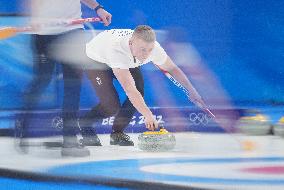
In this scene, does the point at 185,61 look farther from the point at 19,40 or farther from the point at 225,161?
the point at 19,40

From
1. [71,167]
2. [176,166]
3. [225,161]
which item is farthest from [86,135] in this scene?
[225,161]

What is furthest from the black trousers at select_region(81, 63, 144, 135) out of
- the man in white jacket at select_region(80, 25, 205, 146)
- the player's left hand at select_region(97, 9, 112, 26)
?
the player's left hand at select_region(97, 9, 112, 26)

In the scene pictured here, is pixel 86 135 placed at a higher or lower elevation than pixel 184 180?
higher

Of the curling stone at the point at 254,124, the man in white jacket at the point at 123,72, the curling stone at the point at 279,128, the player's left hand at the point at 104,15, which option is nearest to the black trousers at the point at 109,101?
the man in white jacket at the point at 123,72

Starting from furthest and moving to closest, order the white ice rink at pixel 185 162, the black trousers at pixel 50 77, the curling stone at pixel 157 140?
1. the curling stone at pixel 157 140
2. the black trousers at pixel 50 77
3. the white ice rink at pixel 185 162

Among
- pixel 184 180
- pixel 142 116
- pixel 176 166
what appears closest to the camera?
pixel 184 180

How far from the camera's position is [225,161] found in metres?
1.54

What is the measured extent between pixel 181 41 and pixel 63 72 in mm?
308

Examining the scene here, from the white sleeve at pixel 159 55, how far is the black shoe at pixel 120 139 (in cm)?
21

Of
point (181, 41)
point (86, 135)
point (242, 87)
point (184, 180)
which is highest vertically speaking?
point (181, 41)

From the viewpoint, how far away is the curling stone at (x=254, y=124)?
1557 mm

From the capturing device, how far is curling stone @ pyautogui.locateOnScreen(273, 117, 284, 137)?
5.49 ft

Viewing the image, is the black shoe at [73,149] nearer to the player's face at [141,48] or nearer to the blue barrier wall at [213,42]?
the blue barrier wall at [213,42]

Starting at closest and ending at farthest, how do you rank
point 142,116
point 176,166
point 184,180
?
point 184,180 → point 176,166 → point 142,116
